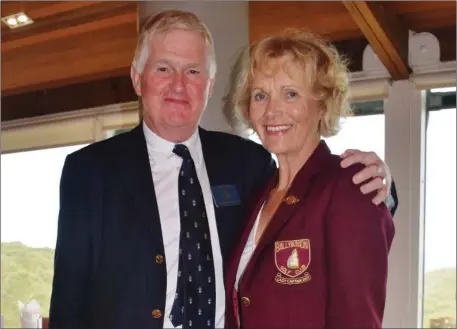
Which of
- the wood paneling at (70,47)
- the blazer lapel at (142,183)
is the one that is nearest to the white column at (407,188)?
the wood paneling at (70,47)

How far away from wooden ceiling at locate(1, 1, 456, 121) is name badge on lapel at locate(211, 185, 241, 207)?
123 cm

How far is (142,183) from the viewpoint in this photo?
52.4 inches

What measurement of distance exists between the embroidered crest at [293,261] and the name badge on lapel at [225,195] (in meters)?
0.32

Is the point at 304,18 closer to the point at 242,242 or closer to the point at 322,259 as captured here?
the point at 242,242

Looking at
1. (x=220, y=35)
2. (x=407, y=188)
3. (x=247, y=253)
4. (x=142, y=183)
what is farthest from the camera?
(x=407, y=188)

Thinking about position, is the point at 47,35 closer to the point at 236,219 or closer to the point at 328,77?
the point at 236,219

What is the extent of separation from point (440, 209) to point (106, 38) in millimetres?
1935

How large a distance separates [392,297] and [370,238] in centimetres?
236

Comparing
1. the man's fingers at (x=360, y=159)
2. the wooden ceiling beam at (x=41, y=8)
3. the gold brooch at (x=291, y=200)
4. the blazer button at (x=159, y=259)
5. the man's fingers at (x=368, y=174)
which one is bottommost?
the blazer button at (x=159, y=259)

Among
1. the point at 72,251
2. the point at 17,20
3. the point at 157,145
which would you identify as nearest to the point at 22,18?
the point at 17,20

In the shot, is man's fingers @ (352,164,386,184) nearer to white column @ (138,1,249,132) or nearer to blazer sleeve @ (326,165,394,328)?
blazer sleeve @ (326,165,394,328)

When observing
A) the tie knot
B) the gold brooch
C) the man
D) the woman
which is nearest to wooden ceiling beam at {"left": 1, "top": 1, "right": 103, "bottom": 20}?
the man

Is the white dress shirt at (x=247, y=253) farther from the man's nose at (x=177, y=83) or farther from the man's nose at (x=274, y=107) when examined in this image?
the man's nose at (x=177, y=83)

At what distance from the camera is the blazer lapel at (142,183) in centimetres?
129
